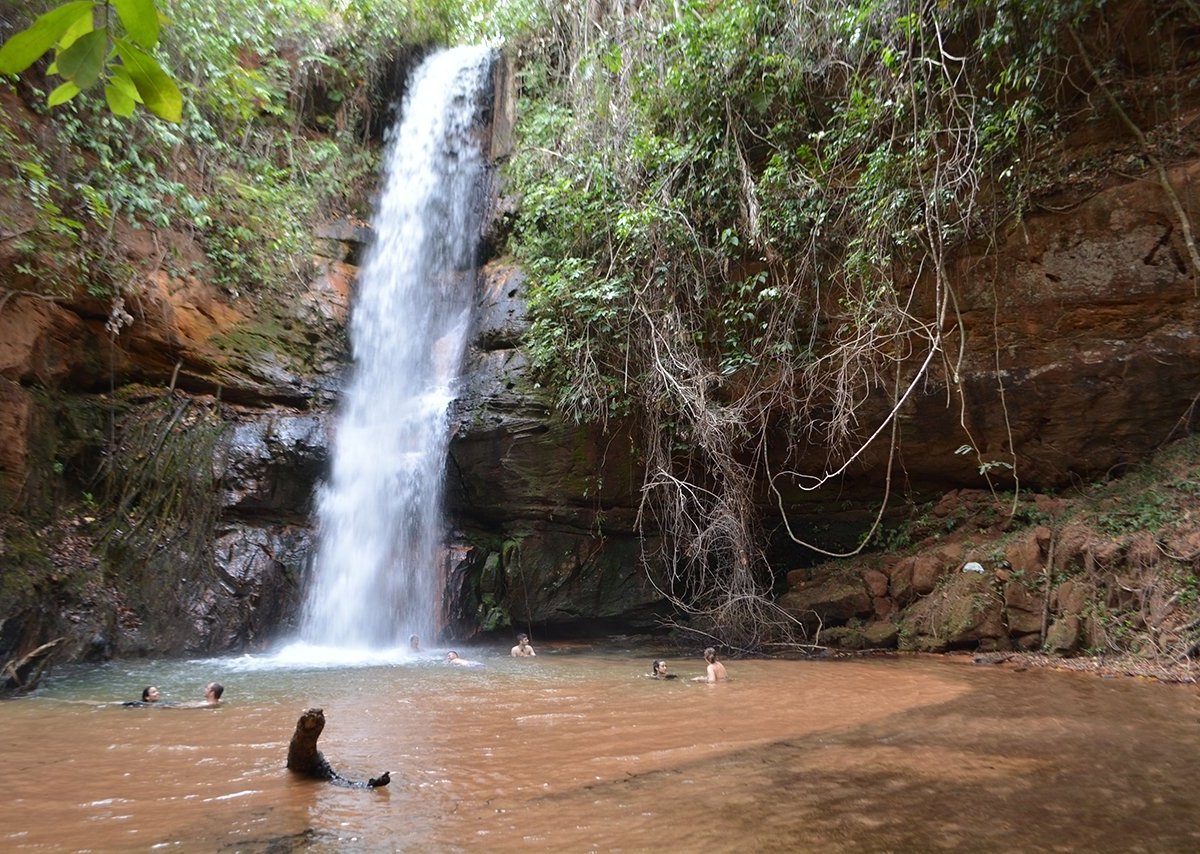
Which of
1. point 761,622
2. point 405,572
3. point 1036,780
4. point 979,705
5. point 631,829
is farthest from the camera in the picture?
point 405,572

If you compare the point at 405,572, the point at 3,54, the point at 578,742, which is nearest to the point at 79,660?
the point at 405,572

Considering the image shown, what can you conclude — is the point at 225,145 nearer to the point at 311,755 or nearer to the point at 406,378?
the point at 406,378

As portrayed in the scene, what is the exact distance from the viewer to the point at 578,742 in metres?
4.71

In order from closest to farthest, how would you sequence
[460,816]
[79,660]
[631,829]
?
[631,829]
[460,816]
[79,660]

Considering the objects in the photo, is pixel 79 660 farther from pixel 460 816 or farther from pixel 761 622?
pixel 761 622

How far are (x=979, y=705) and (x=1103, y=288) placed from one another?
18.1 ft

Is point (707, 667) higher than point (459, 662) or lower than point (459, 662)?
higher

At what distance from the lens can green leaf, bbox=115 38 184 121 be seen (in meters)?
1.29

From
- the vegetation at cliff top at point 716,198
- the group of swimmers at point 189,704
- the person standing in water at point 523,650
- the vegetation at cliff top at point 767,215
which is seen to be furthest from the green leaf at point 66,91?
the person standing in water at point 523,650

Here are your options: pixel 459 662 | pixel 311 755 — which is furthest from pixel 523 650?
pixel 311 755

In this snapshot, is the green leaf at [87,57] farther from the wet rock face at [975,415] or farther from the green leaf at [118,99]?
the wet rock face at [975,415]

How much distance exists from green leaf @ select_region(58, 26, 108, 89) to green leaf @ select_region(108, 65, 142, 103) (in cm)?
8

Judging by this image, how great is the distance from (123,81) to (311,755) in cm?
352

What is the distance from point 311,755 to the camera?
3811 mm
